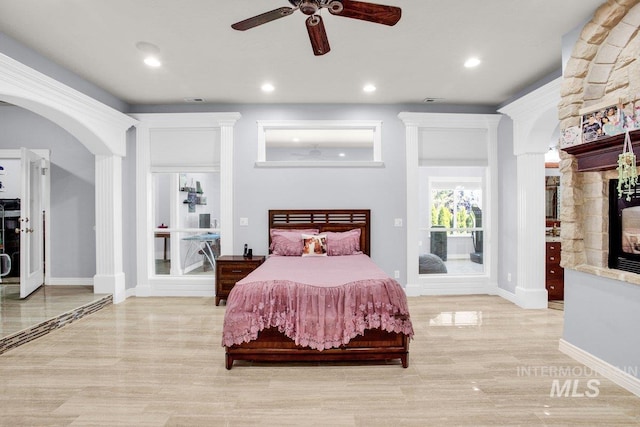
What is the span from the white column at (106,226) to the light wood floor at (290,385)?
1110 millimetres

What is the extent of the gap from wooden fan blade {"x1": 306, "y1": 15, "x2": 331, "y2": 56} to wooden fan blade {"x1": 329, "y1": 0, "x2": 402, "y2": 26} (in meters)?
0.11

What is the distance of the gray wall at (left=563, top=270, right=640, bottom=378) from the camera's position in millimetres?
2389

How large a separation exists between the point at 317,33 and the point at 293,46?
1167mm

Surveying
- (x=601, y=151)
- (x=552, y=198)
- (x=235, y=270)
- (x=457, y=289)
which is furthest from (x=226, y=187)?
(x=552, y=198)

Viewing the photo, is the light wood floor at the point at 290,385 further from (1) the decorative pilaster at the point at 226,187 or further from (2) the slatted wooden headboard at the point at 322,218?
(2) the slatted wooden headboard at the point at 322,218

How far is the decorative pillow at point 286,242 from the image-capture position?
14.6 feet

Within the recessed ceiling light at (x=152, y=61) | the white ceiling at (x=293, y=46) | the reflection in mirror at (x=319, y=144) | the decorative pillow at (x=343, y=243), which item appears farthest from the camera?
the reflection in mirror at (x=319, y=144)

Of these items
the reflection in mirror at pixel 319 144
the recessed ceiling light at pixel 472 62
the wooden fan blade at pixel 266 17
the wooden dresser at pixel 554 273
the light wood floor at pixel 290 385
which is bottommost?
the light wood floor at pixel 290 385

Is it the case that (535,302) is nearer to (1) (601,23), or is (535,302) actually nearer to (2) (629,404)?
(2) (629,404)

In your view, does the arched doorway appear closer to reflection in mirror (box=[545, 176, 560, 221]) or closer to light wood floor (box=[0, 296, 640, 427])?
light wood floor (box=[0, 296, 640, 427])

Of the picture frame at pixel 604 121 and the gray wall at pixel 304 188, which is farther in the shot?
the gray wall at pixel 304 188

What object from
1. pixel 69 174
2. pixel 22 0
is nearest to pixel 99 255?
pixel 69 174

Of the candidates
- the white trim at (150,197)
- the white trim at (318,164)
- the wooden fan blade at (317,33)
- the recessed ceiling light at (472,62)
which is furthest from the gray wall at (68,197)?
the recessed ceiling light at (472,62)

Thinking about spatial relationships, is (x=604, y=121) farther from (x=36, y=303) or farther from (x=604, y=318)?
(x=36, y=303)
